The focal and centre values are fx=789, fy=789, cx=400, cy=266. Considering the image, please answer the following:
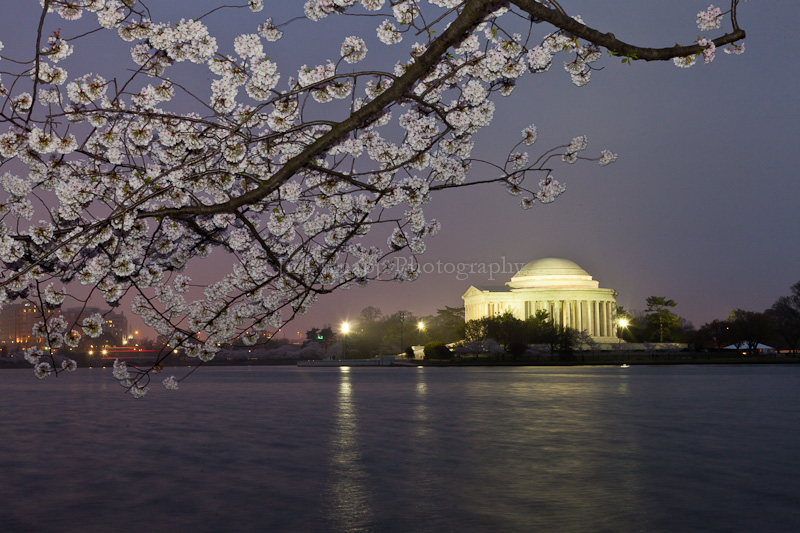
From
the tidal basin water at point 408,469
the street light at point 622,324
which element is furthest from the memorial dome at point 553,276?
the tidal basin water at point 408,469

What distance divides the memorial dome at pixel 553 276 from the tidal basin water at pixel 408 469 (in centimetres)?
14073

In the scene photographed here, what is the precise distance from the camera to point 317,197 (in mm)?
12258

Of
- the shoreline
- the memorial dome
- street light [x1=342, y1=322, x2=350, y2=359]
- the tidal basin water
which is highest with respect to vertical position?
the memorial dome

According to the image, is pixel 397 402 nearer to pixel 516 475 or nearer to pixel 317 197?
pixel 516 475

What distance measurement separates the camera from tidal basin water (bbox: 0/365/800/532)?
1204 centimetres

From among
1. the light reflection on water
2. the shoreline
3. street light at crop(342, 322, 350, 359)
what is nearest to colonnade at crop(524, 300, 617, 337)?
street light at crop(342, 322, 350, 359)

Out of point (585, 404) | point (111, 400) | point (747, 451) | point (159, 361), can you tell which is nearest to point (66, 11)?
point (159, 361)

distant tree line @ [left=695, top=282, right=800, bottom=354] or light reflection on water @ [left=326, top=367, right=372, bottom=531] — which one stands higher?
distant tree line @ [left=695, top=282, right=800, bottom=354]

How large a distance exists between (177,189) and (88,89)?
1.82m

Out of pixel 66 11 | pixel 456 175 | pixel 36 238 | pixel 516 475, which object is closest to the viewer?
pixel 66 11

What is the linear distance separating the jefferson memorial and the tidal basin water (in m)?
135

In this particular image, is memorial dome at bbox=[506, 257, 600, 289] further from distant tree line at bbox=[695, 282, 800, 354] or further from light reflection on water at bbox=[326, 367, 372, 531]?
light reflection on water at bbox=[326, 367, 372, 531]

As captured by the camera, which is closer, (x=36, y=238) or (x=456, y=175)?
(x=36, y=238)

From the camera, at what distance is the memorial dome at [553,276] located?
565ft
